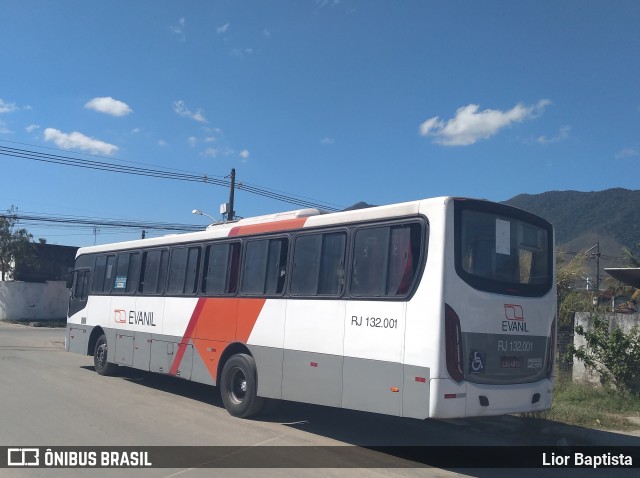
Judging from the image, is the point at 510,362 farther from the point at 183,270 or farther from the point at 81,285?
the point at 81,285

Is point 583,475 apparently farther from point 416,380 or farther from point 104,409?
point 104,409

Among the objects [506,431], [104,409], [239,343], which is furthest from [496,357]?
[104,409]

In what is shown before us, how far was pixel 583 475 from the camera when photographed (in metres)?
7.47

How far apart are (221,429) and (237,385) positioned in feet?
4.37

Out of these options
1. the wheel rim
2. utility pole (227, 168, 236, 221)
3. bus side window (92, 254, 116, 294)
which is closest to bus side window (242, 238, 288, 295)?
the wheel rim

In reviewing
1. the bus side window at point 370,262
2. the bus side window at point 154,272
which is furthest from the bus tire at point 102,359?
the bus side window at point 370,262

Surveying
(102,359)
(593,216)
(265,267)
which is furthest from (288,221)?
(593,216)

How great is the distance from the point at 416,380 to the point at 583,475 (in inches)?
97.8

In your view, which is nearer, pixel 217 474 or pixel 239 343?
pixel 217 474

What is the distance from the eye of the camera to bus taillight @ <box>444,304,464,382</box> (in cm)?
709

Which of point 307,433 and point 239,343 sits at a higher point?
point 239,343

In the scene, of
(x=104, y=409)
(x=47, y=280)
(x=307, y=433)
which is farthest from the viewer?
(x=47, y=280)

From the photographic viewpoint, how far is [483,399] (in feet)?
23.9

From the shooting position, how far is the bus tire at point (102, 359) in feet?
48.5
